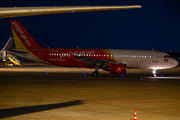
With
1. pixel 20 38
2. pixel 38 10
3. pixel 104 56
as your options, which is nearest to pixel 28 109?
pixel 38 10

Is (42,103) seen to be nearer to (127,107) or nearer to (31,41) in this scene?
(127,107)

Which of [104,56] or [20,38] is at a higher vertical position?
[20,38]

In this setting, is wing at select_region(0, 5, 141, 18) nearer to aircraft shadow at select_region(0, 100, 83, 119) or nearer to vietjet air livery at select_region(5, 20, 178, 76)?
aircraft shadow at select_region(0, 100, 83, 119)

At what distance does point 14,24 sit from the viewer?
3619cm

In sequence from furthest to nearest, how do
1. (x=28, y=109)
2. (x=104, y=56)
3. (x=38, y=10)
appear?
(x=104, y=56) < (x=28, y=109) < (x=38, y=10)

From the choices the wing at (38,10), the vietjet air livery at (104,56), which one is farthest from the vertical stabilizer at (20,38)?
the wing at (38,10)

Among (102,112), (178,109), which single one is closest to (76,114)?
(102,112)

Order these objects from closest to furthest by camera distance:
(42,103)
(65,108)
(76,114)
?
(76,114)
(65,108)
(42,103)

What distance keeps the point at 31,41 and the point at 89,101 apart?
24885 mm

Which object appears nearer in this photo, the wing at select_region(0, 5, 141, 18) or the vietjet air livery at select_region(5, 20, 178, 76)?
the wing at select_region(0, 5, 141, 18)

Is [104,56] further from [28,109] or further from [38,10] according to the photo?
[38,10]

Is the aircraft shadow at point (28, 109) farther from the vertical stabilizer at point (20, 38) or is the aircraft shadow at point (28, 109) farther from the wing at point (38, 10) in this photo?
the vertical stabilizer at point (20, 38)

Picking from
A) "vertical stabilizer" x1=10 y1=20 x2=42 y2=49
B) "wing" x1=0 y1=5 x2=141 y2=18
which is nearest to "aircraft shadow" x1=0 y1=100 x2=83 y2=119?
"wing" x1=0 y1=5 x2=141 y2=18

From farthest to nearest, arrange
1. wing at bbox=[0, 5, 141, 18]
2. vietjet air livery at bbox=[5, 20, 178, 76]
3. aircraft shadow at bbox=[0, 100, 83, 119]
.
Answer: vietjet air livery at bbox=[5, 20, 178, 76]
aircraft shadow at bbox=[0, 100, 83, 119]
wing at bbox=[0, 5, 141, 18]
